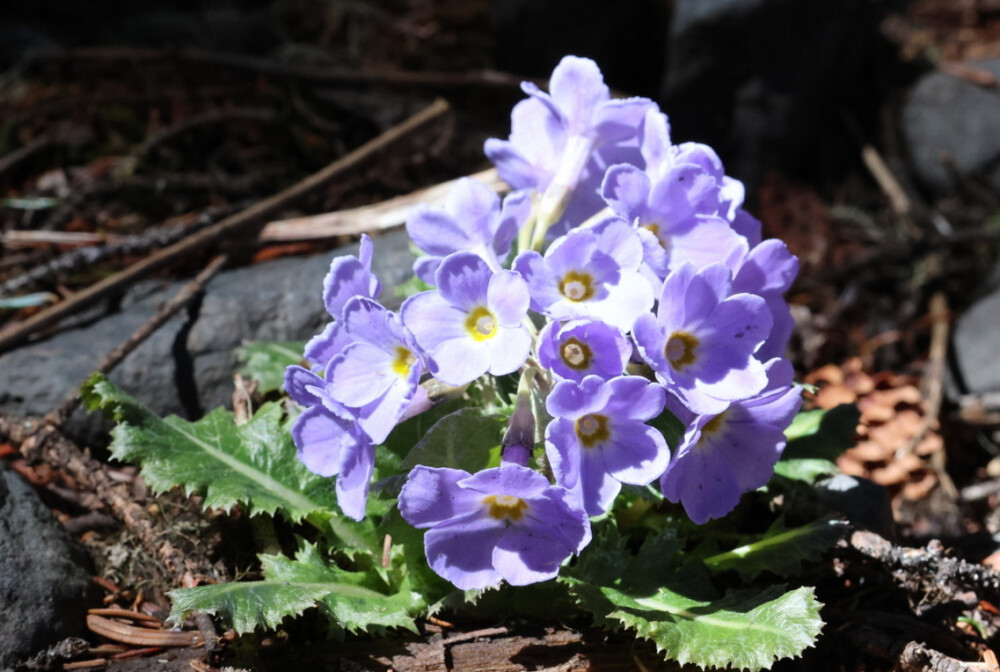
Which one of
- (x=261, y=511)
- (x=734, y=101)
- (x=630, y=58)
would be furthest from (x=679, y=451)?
(x=630, y=58)

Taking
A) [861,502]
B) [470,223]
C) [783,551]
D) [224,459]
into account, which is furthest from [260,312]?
[861,502]

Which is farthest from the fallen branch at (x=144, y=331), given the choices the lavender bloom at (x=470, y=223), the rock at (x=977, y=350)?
the rock at (x=977, y=350)

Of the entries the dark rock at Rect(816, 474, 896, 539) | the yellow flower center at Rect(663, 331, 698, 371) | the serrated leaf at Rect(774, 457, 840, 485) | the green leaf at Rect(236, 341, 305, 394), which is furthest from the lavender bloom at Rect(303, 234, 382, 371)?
the dark rock at Rect(816, 474, 896, 539)

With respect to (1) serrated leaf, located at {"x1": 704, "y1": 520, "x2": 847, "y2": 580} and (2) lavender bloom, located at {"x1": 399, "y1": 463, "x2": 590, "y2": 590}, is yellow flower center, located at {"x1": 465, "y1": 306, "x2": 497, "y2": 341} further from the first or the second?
(1) serrated leaf, located at {"x1": 704, "y1": 520, "x2": 847, "y2": 580}

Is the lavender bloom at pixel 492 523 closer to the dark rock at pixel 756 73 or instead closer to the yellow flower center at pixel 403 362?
the yellow flower center at pixel 403 362

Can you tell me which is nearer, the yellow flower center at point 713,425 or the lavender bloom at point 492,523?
the lavender bloom at point 492,523

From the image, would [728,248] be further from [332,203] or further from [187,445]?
[332,203]
